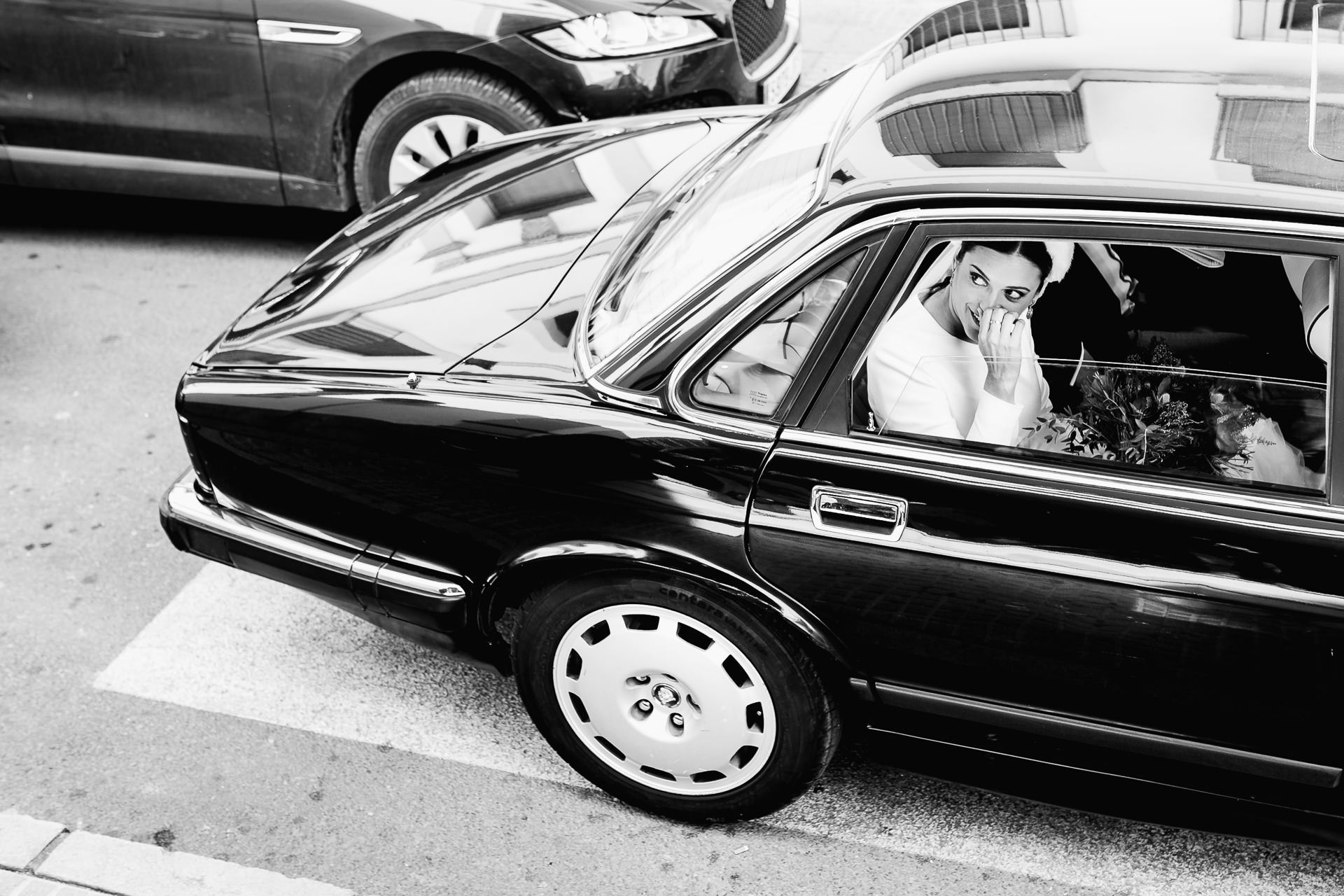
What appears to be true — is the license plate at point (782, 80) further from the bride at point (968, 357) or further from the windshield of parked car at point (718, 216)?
the bride at point (968, 357)

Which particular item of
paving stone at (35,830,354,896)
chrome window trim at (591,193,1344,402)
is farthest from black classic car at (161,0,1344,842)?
paving stone at (35,830,354,896)

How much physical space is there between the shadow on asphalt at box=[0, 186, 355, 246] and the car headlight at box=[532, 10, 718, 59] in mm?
1422

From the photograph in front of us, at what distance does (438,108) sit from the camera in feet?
17.1

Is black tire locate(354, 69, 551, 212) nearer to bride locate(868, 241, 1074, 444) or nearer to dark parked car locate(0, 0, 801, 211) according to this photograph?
dark parked car locate(0, 0, 801, 211)

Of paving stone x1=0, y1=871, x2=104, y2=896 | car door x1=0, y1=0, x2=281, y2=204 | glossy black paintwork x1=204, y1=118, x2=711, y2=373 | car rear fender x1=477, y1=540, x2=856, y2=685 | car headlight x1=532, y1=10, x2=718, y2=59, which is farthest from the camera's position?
car door x1=0, y1=0, x2=281, y2=204

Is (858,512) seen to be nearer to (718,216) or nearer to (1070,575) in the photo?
(1070,575)

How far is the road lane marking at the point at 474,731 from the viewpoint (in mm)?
2896

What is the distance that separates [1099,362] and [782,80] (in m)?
3.43

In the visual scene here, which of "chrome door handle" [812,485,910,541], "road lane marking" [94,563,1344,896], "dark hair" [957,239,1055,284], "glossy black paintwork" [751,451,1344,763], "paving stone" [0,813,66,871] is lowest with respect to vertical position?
"road lane marking" [94,563,1344,896]

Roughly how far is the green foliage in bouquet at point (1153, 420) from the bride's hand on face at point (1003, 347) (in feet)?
0.34

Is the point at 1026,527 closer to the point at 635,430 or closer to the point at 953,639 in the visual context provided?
the point at 953,639

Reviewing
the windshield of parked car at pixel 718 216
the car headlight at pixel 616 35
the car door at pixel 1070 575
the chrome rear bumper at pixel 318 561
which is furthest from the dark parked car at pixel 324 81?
the car door at pixel 1070 575

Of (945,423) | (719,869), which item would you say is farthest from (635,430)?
(719,869)

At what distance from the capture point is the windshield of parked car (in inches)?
105
